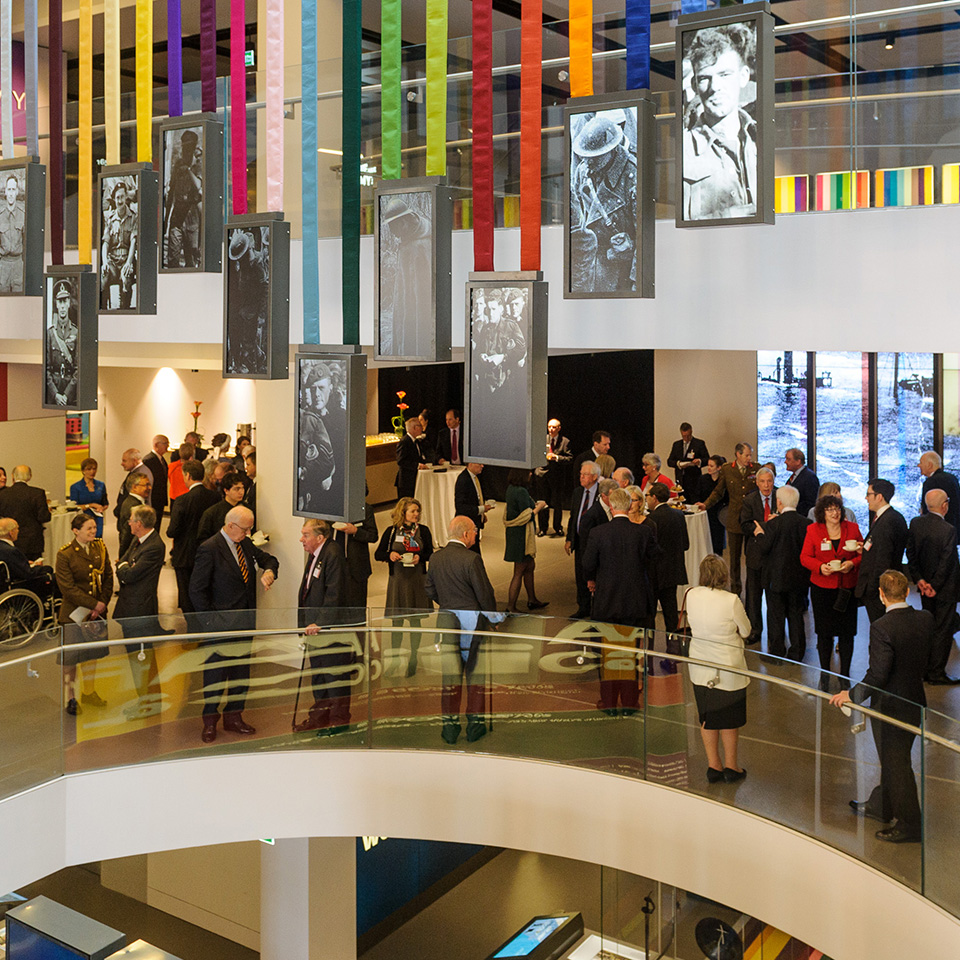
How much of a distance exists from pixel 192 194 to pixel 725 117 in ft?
8.53

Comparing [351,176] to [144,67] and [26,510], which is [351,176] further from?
[26,510]

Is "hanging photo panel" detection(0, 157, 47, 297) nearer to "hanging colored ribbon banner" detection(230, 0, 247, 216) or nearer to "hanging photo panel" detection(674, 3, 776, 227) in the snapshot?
"hanging colored ribbon banner" detection(230, 0, 247, 216)

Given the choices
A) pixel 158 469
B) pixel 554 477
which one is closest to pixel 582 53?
pixel 158 469

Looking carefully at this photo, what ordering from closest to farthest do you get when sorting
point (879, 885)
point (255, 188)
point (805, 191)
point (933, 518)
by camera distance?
point (805, 191) → point (879, 885) → point (255, 188) → point (933, 518)

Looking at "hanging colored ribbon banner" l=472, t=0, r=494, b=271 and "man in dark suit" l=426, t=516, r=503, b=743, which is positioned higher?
"hanging colored ribbon banner" l=472, t=0, r=494, b=271

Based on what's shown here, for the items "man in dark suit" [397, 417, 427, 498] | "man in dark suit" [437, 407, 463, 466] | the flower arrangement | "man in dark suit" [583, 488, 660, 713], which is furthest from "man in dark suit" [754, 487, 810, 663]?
the flower arrangement

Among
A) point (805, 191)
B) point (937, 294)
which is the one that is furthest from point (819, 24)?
point (937, 294)

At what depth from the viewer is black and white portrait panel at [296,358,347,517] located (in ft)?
15.8

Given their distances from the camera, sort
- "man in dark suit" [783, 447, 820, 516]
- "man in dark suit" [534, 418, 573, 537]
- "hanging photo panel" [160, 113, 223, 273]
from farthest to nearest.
Answer: "man in dark suit" [534, 418, 573, 537]
"man in dark suit" [783, 447, 820, 516]
"hanging photo panel" [160, 113, 223, 273]

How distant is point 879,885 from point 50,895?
42.8ft

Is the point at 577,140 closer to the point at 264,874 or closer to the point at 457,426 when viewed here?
the point at 264,874

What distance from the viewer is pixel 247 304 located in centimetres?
513

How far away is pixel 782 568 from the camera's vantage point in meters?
8.81

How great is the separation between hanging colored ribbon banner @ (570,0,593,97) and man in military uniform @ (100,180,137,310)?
2.35 metres
